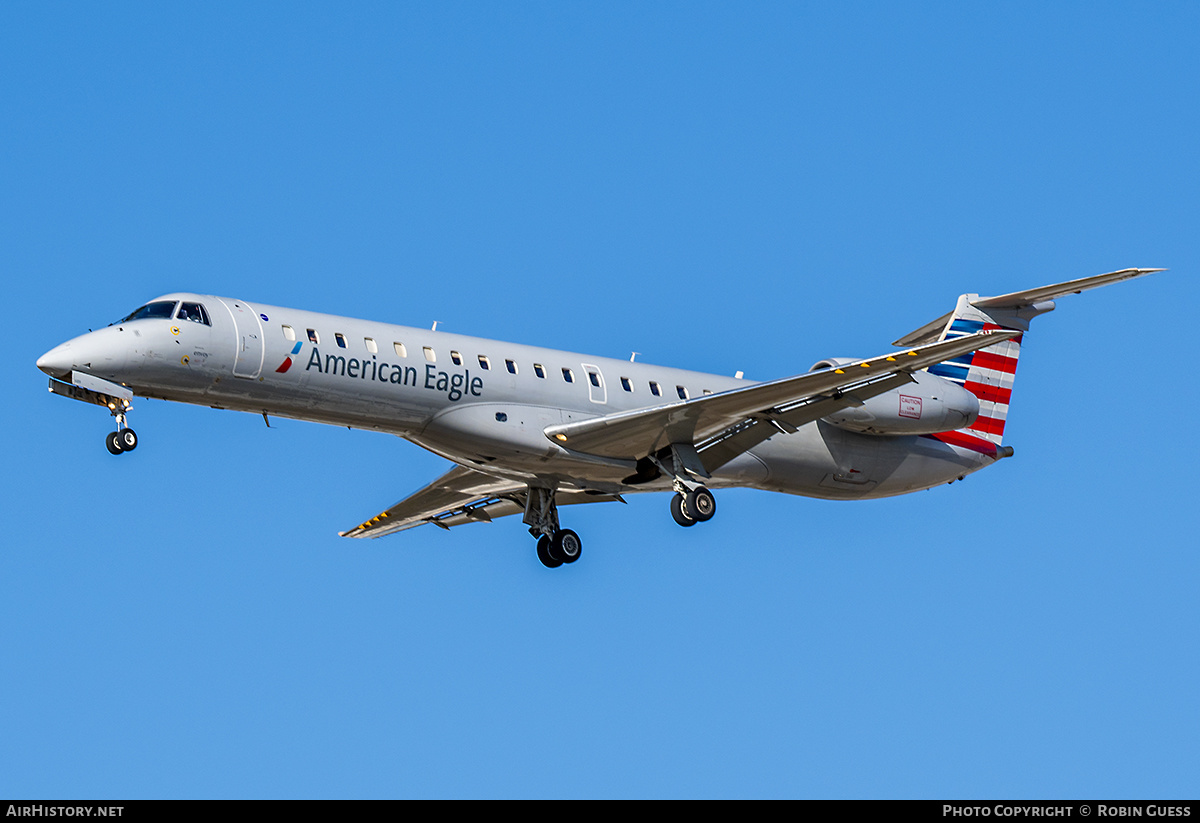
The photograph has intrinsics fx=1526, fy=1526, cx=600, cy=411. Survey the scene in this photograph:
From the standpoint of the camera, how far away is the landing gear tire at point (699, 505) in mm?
24469

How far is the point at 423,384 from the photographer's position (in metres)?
23.0

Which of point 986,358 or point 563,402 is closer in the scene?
point 563,402

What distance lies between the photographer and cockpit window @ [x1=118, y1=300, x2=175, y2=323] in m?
21.6

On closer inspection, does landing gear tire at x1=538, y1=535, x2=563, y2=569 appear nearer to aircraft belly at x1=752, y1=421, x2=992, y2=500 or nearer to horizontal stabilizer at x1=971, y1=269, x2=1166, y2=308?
aircraft belly at x1=752, y1=421, x2=992, y2=500

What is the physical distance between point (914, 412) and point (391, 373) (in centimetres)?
947

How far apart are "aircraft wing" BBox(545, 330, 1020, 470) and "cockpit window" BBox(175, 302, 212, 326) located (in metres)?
5.47

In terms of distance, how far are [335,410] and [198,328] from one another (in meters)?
2.35

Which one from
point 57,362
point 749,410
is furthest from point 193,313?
point 749,410

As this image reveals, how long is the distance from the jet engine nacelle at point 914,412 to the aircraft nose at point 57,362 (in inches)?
491

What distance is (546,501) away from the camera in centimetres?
2620

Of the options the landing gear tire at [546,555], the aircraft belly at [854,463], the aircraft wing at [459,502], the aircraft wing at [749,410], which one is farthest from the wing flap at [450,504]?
the aircraft belly at [854,463]

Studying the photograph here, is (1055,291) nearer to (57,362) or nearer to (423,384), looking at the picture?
(423,384)
